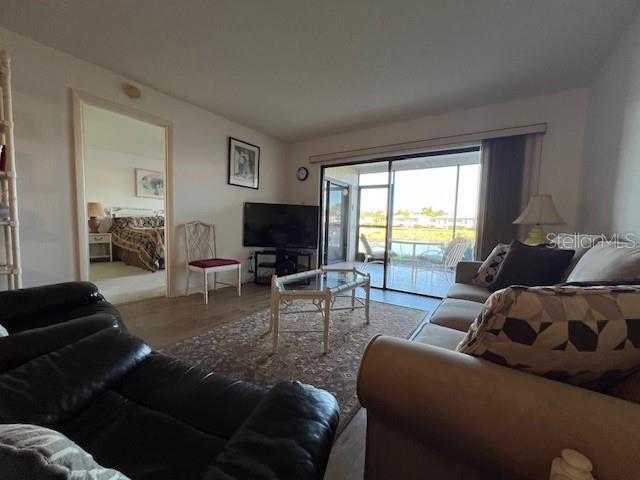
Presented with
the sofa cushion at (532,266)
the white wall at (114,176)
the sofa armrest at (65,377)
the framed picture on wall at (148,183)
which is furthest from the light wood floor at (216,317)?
the framed picture on wall at (148,183)

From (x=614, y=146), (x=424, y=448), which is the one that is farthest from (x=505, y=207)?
(x=424, y=448)

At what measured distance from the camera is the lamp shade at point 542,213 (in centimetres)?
235

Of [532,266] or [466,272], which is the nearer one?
[532,266]

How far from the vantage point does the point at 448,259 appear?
3902mm

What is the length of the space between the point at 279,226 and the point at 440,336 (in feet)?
9.99

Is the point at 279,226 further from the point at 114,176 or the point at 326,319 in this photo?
the point at 114,176

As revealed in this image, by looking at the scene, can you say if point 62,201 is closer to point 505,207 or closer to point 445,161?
point 505,207

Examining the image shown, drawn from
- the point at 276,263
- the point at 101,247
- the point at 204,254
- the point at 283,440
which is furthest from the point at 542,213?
the point at 101,247

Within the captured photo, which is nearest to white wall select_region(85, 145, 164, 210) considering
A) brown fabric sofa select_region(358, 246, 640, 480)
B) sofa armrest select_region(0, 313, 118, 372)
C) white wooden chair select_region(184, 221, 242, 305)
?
white wooden chair select_region(184, 221, 242, 305)

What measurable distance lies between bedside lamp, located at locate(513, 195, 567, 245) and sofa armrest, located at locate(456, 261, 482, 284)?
0.59 meters

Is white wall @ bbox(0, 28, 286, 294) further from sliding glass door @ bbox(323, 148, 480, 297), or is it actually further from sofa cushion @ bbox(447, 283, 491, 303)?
sofa cushion @ bbox(447, 283, 491, 303)

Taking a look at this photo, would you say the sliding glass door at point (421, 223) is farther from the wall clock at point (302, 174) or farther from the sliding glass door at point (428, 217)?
the wall clock at point (302, 174)

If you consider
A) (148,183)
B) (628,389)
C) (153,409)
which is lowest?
(153,409)

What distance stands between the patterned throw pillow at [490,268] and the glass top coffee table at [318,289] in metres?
0.92
